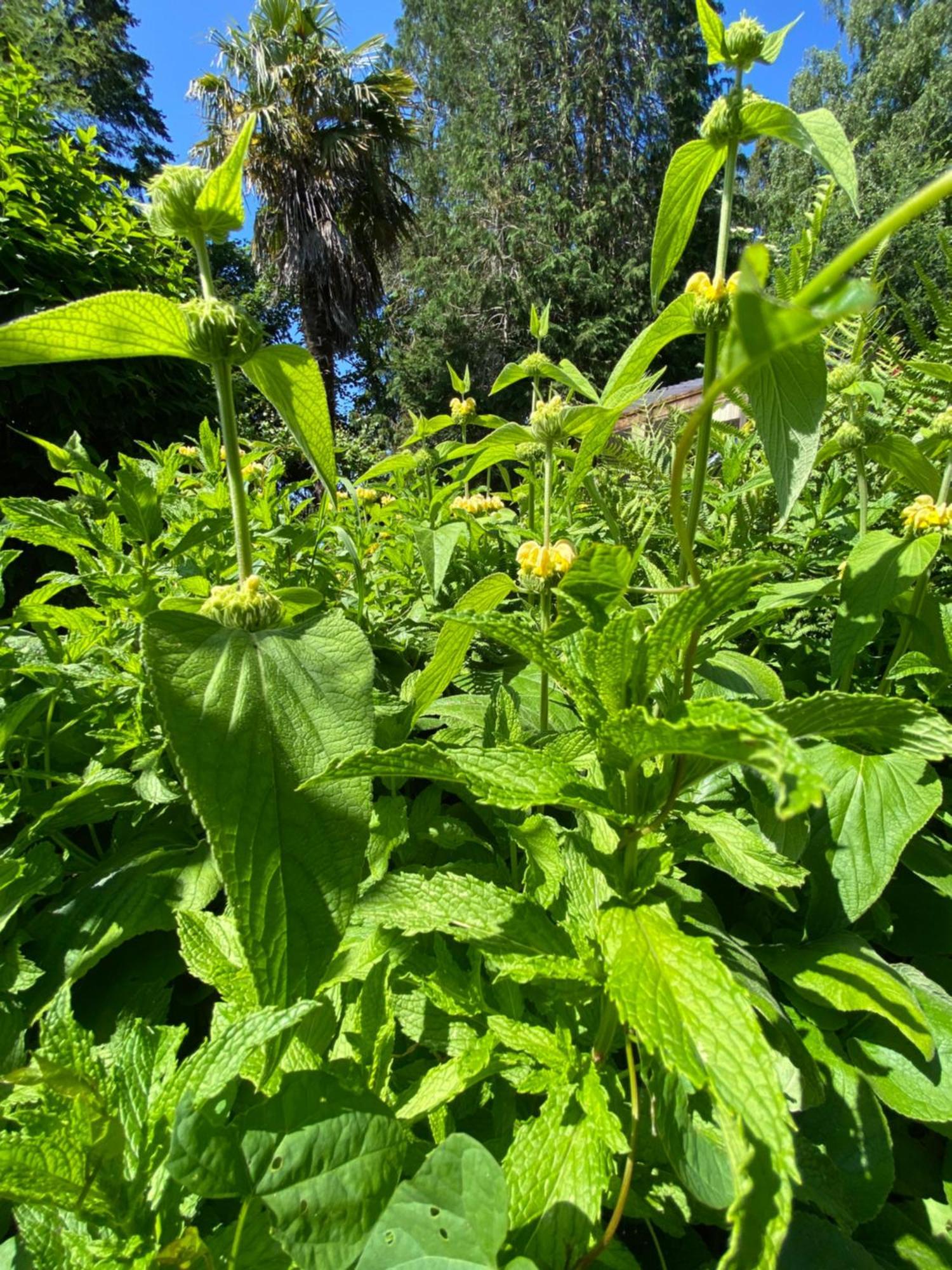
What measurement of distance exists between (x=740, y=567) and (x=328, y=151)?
37.5ft

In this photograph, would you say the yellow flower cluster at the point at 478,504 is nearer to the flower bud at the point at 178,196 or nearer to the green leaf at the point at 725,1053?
the flower bud at the point at 178,196

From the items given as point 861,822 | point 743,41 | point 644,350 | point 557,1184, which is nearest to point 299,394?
point 644,350

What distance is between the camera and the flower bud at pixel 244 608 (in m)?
0.57

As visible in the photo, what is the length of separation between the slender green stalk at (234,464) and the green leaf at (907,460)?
0.84m

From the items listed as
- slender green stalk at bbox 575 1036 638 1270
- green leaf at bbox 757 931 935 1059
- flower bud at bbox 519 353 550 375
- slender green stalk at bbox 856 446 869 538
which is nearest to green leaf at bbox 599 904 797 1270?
slender green stalk at bbox 575 1036 638 1270

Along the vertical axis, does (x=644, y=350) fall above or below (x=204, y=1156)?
above

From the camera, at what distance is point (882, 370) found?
4.80 ft

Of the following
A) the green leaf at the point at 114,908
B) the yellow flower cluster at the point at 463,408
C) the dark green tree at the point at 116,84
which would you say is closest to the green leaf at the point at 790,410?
the green leaf at the point at 114,908

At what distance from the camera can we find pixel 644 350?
0.68 m

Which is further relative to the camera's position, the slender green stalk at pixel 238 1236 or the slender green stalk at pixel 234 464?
the slender green stalk at pixel 234 464

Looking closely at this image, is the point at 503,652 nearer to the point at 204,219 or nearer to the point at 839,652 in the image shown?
the point at 839,652

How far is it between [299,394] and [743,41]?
55 cm

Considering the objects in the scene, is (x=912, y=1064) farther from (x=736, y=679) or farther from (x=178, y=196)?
(x=178, y=196)

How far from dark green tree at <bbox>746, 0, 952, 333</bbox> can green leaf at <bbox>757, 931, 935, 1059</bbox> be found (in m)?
14.6
